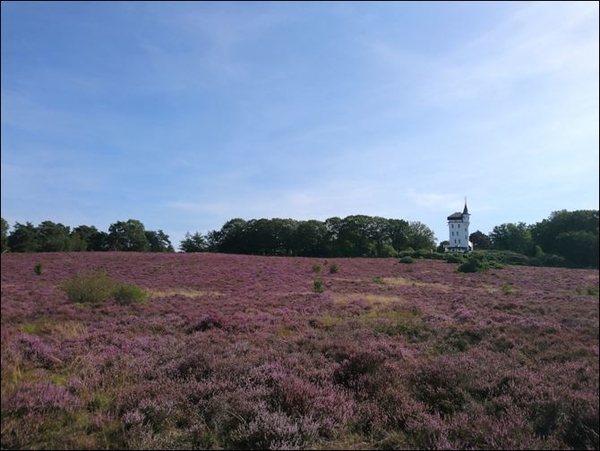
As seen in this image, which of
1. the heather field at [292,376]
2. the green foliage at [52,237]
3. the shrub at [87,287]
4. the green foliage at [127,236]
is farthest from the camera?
the green foliage at [127,236]

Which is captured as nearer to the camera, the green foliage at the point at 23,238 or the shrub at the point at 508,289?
the green foliage at the point at 23,238

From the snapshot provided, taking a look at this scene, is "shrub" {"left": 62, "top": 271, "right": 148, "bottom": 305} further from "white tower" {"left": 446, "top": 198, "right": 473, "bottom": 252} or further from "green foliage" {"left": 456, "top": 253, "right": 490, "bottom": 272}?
"green foliage" {"left": 456, "top": 253, "right": 490, "bottom": 272}

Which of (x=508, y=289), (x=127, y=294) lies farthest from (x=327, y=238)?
(x=127, y=294)

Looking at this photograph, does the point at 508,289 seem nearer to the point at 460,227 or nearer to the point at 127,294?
the point at 460,227

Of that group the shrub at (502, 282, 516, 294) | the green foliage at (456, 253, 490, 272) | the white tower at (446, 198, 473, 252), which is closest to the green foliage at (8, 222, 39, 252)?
the white tower at (446, 198, 473, 252)

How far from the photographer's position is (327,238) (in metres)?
75.8

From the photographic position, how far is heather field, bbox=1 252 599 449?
4.12 meters

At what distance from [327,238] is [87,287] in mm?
66011

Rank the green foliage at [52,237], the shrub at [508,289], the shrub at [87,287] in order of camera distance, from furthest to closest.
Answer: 1. the shrub at [508,289]
2. the shrub at [87,287]
3. the green foliage at [52,237]

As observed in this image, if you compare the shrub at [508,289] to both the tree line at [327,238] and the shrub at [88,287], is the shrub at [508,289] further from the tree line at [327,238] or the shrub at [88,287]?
the shrub at [88,287]

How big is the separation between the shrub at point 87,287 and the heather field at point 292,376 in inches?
8.2

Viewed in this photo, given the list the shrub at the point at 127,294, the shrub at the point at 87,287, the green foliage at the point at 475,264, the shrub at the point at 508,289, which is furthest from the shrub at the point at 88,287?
the green foliage at the point at 475,264

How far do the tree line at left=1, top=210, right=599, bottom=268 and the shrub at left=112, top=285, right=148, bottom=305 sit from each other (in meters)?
1.66

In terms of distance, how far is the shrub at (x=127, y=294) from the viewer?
15.0 metres
